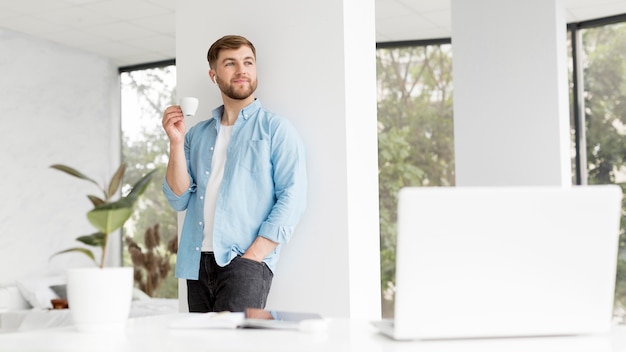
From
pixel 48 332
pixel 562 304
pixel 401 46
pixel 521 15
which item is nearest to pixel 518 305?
pixel 562 304

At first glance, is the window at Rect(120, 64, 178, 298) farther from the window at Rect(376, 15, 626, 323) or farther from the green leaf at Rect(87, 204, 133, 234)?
the green leaf at Rect(87, 204, 133, 234)

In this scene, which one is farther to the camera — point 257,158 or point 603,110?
point 603,110

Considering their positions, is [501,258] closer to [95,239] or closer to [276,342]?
[276,342]

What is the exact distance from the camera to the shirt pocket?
2.98 metres

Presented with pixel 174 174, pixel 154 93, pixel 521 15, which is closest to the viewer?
pixel 174 174

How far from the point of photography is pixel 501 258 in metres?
1.35

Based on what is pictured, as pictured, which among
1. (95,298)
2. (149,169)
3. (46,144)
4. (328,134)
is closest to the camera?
(95,298)

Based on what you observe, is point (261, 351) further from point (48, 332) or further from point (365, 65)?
point (365, 65)

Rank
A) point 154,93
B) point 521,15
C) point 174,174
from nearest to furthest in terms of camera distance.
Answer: point 174,174
point 521,15
point 154,93

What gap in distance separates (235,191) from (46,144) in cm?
429

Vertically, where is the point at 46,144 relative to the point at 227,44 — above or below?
below

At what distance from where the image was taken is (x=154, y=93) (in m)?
7.47

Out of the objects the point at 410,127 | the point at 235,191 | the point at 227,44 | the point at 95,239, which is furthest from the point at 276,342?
the point at 410,127

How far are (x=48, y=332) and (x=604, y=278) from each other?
46.1 inches
